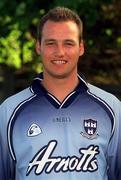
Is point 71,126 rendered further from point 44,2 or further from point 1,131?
point 44,2

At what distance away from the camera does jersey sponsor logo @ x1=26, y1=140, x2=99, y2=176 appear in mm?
3420

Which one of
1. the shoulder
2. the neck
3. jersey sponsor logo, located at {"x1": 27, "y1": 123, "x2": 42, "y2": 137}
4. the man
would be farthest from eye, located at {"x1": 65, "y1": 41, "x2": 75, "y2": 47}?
jersey sponsor logo, located at {"x1": 27, "y1": 123, "x2": 42, "y2": 137}

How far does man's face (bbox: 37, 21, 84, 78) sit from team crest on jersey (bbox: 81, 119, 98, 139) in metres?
0.27

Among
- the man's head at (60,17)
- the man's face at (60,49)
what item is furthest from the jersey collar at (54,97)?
the man's head at (60,17)

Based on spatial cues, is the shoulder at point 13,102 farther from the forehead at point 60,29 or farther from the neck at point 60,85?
the forehead at point 60,29

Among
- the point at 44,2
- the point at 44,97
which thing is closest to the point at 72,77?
the point at 44,97

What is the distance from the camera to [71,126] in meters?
3.50

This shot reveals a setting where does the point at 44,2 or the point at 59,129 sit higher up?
the point at 44,2

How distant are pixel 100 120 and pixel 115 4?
526 cm

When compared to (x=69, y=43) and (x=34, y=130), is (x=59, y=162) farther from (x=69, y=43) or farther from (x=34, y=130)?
(x=69, y=43)

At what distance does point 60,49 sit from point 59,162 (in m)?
0.58

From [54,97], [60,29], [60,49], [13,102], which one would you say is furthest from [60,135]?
[60,29]

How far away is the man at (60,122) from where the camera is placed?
3.44m

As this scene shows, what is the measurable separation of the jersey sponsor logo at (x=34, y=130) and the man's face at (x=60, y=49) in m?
0.29
